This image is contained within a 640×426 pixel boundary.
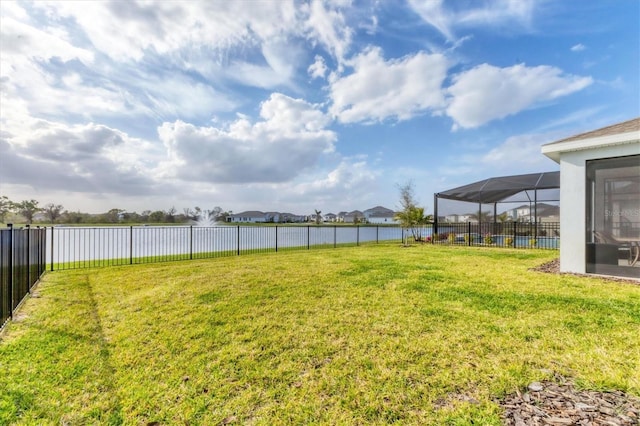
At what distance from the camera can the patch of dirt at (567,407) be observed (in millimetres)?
1731

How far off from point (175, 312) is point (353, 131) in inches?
533

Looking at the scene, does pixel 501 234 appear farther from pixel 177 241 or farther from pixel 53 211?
pixel 53 211

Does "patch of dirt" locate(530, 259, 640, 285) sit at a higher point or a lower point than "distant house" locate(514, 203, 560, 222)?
lower

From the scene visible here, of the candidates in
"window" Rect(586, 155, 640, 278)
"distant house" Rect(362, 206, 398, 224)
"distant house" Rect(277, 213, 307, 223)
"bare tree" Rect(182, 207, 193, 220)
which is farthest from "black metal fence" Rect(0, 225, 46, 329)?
"distant house" Rect(277, 213, 307, 223)

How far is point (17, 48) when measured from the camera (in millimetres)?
4945

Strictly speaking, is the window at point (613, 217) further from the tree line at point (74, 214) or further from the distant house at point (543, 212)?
the tree line at point (74, 214)

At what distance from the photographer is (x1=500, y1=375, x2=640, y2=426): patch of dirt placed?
1731 mm

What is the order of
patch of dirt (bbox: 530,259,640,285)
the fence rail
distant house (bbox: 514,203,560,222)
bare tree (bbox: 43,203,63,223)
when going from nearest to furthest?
the fence rail → patch of dirt (bbox: 530,259,640,285) → distant house (bbox: 514,203,560,222) → bare tree (bbox: 43,203,63,223)

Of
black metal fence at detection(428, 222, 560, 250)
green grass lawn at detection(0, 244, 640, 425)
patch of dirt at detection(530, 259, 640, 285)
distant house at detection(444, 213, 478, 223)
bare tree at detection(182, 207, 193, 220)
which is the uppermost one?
bare tree at detection(182, 207, 193, 220)

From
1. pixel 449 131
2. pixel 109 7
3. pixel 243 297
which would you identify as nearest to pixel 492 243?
pixel 449 131

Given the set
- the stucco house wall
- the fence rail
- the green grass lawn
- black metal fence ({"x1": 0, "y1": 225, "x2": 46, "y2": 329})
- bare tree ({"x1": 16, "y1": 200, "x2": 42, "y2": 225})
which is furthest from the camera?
bare tree ({"x1": 16, "y1": 200, "x2": 42, "y2": 225})

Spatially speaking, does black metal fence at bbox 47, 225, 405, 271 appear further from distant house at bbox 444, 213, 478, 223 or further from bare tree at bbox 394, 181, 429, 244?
distant house at bbox 444, 213, 478, 223

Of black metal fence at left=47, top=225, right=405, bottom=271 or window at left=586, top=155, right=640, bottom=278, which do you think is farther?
black metal fence at left=47, top=225, right=405, bottom=271

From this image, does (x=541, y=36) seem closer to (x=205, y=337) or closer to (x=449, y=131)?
(x=449, y=131)
